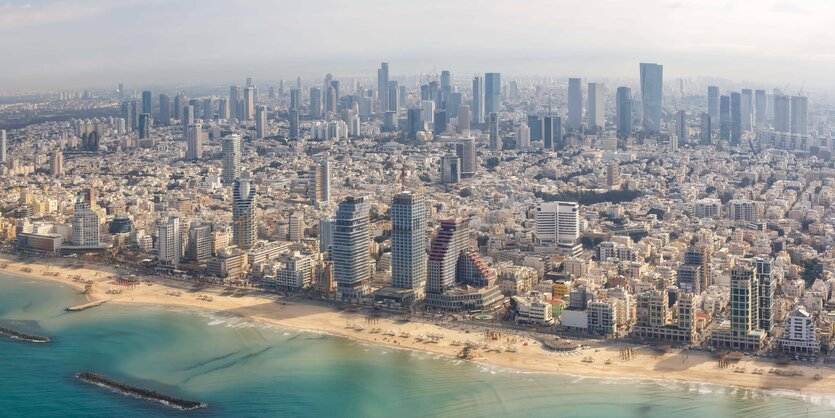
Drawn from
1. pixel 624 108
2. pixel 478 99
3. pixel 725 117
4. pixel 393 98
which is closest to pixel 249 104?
pixel 393 98

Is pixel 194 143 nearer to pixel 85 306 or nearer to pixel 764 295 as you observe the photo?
pixel 85 306

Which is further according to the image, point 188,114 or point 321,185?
point 188,114

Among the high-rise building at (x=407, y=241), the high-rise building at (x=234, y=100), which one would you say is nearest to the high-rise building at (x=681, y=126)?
the high-rise building at (x=234, y=100)

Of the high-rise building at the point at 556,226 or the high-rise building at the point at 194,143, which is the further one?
the high-rise building at the point at 194,143

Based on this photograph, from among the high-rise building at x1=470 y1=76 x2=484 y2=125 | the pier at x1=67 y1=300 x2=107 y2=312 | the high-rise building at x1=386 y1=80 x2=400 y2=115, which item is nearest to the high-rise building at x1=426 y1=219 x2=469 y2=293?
the pier at x1=67 y1=300 x2=107 y2=312

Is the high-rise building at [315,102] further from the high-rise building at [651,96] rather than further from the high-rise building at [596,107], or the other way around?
the high-rise building at [651,96]

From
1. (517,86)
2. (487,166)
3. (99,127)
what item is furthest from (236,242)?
(517,86)
